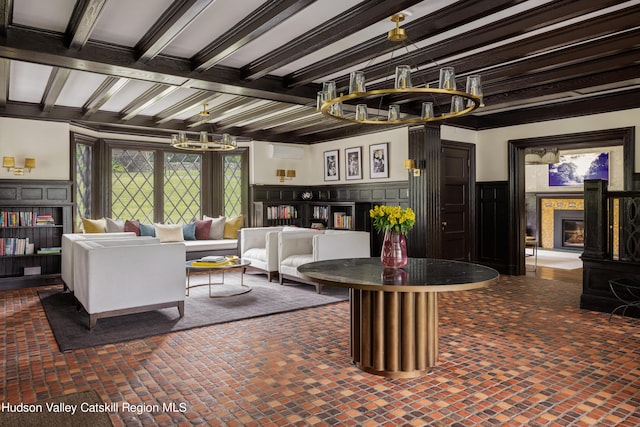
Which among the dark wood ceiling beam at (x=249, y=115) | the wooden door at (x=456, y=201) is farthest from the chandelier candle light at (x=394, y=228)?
the wooden door at (x=456, y=201)

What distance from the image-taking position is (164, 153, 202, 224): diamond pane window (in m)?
8.80

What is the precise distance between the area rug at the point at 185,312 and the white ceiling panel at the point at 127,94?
2.81m

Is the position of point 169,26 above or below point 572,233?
above

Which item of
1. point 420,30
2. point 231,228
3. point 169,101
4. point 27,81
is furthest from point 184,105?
point 420,30

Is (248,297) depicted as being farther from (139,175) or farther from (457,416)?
(139,175)

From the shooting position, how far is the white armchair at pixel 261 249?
266 inches

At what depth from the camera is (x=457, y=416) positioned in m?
2.62

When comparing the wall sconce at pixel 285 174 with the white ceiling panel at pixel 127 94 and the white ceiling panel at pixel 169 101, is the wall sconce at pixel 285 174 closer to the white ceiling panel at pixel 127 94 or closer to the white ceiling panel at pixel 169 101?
the white ceiling panel at pixel 169 101

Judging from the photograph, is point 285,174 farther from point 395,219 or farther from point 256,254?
point 395,219

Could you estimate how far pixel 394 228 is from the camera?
11.2 feet

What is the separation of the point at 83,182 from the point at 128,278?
4.22m

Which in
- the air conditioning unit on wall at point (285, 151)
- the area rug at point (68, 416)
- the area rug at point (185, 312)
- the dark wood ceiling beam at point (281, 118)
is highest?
the dark wood ceiling beam at point (281, 118)

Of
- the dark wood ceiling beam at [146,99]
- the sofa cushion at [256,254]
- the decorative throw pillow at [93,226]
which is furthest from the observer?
the decorative throw pillow at [93,226]

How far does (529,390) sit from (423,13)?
2915mm
